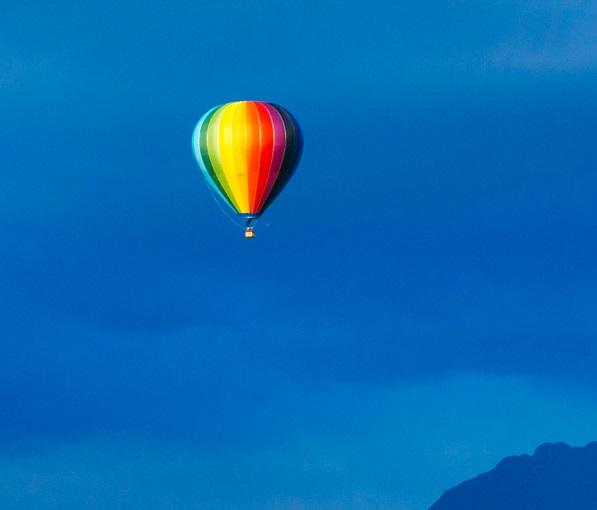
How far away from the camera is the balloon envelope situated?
78.4m

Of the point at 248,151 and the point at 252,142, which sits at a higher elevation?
the point at 252,142

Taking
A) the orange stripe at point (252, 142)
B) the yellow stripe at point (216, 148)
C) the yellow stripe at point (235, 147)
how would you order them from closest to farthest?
the orange stripe at point (252, 142) < the yellow stripe at point (235, 147) < the yellow stripe at point (216, 148)

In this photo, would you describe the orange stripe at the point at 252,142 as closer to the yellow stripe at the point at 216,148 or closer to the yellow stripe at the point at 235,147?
the yellow stripe at the point at 235,147

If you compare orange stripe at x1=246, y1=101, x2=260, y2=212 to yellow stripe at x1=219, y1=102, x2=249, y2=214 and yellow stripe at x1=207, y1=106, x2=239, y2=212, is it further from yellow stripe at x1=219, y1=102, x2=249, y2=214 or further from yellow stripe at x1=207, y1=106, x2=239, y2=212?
yellow stripe at x1=207, y1=106, x2=239, y2=212

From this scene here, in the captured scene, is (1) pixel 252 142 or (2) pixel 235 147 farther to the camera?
(2) pixel 235 147

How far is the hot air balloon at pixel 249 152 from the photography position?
78438 millimetres

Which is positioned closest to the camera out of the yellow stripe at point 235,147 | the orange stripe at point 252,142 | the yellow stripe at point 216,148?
the orange stripe at point 252,142

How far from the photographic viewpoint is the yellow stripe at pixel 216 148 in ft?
260

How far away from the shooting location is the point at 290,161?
260 feet

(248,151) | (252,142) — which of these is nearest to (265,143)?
(252,142)

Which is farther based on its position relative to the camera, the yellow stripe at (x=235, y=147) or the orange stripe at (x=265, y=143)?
the yellow stripe at (x=235, y=147)

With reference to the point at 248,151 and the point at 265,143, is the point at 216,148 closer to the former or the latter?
the point at 248,151

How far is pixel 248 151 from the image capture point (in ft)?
257

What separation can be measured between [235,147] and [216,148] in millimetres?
1109
